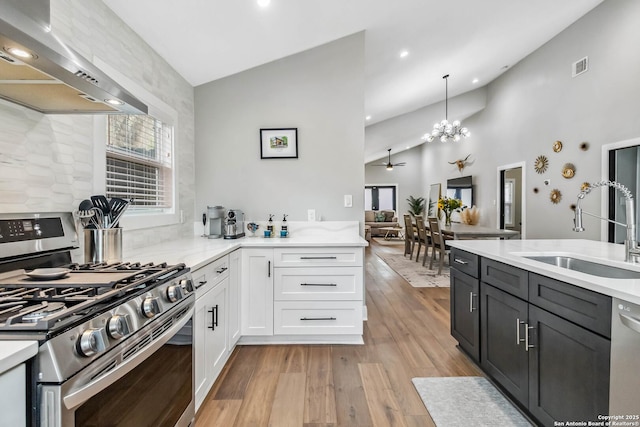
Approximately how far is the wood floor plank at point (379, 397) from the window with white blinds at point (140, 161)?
2.11 meters

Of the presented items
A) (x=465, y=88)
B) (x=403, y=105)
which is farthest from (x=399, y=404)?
(x=465, y=88)

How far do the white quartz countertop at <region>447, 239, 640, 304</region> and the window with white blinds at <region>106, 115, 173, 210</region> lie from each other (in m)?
2.48

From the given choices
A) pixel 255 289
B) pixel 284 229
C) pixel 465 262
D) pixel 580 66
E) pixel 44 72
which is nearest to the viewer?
pixel 44 72

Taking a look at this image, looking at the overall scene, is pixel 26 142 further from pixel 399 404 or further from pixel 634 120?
pixel 634 120

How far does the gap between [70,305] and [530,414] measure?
214 centimetres

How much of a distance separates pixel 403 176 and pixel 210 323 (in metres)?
11.6

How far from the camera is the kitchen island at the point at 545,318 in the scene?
1260 mm

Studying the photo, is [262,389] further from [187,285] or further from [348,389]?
[187,285]

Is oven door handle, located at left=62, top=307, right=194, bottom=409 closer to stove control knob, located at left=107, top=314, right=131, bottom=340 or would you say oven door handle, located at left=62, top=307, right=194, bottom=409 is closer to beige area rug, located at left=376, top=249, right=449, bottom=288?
stove control knob, located at left=107, top=314, right=131, bottom=340

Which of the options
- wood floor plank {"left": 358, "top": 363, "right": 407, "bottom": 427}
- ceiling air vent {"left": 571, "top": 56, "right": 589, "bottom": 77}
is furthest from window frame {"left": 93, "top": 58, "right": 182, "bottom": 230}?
ceiling air vent {"left": 571, "top": 56, "right": 589, "bottom": 77}

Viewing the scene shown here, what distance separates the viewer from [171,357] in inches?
51.2

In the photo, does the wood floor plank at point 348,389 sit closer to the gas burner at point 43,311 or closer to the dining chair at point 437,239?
the gas burner at point 43,311

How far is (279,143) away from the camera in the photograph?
10.7 feet

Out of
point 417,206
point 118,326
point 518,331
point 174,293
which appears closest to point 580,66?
point 518,331
